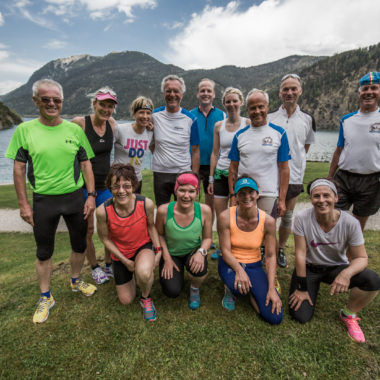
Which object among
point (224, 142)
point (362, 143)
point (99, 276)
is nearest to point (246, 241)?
point (224, 142)

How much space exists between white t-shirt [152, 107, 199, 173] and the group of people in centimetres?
2

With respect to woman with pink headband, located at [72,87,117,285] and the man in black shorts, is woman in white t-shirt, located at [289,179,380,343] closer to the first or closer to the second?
woman with pink headband, located at [72,87,117,285]

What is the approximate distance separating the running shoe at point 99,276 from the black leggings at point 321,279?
12.5 ft

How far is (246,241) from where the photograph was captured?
4.31 meters

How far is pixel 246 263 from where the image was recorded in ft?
14.4

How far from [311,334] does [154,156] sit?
180 inches

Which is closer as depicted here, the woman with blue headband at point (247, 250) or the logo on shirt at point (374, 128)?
the woman with blue headband at point (247, 250)

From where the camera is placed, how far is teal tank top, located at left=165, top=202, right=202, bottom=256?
4.45m

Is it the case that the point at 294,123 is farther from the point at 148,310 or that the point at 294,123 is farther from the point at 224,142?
the point at 148,310

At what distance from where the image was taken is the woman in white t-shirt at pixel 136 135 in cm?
508

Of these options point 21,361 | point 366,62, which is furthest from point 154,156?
point 366,62

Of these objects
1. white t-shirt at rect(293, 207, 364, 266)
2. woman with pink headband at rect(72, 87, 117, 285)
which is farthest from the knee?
woman with pink headband at rect(72, 87, 117, 285)

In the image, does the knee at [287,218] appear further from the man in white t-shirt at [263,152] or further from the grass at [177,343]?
the grass at [177,343]

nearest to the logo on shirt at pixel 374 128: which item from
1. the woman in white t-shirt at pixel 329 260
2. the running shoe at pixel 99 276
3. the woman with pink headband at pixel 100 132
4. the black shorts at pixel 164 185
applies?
the woman in white t-shirt at pixel 329 260
